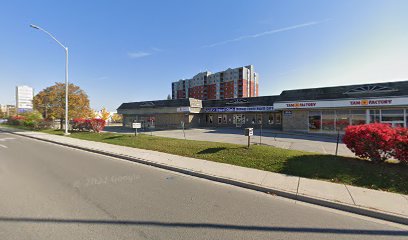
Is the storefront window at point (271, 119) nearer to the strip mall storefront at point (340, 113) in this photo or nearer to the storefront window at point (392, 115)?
the strip mall storefront at point (340, 113)

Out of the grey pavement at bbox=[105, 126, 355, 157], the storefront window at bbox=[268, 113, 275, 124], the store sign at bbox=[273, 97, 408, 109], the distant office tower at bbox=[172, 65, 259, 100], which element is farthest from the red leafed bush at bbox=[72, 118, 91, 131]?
the distant office tower at bbox=[172, 65, 259, 100]

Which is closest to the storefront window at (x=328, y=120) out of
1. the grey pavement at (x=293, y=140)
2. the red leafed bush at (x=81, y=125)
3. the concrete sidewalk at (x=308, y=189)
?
the grey pavement at (x=293, y=140)

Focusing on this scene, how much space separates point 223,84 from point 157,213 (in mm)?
86501

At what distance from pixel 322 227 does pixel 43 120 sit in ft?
122

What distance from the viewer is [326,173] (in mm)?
6633

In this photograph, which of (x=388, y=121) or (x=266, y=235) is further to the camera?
(x=388, y=121)

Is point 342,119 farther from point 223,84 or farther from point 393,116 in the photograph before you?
point 223,84

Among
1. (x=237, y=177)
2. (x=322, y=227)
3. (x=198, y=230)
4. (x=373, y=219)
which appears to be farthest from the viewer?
(x=237, y=177)

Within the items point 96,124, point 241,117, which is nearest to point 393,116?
point 241,117

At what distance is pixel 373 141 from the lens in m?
6.85

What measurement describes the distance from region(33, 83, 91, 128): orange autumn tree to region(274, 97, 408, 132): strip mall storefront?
26843 millimetres

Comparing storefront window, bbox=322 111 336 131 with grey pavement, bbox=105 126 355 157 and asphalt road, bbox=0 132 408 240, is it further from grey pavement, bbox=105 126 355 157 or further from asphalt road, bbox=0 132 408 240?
asphalt road, bbox=0 132 408 240

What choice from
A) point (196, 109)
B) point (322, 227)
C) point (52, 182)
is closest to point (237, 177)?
point (322, 227)

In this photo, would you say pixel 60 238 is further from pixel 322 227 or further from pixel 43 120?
pixel 43 120
